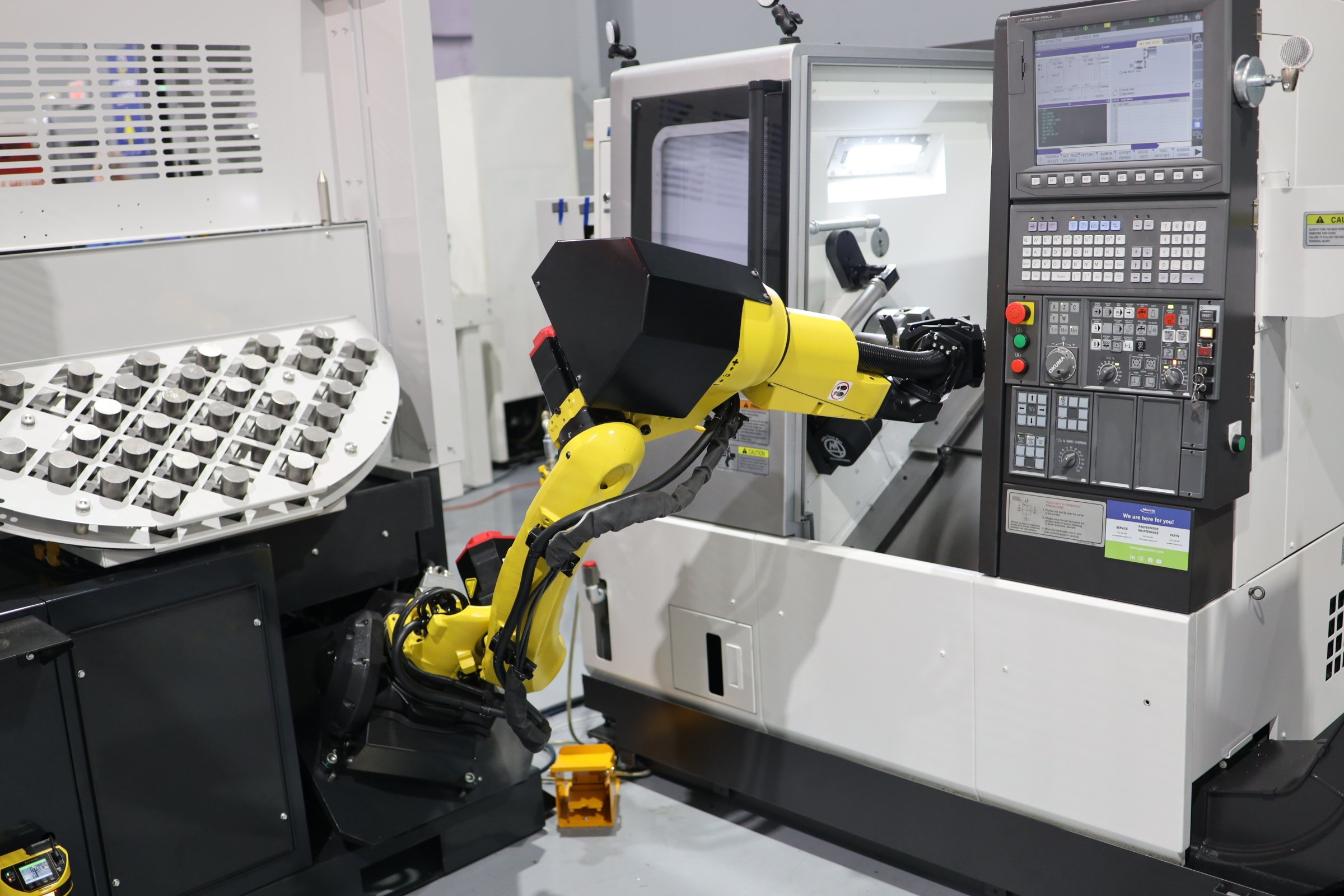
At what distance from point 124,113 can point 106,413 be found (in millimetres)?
768

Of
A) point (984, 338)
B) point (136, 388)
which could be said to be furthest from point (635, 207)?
point (136, 388)

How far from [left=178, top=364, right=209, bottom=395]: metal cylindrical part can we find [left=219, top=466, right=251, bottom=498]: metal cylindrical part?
28 cm

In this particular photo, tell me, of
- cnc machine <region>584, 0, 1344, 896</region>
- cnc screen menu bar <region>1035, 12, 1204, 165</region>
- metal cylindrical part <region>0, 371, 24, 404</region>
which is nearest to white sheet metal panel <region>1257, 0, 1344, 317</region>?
cnc machine <region>584, 0, 1344, 896</region>

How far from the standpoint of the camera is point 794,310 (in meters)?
2.06

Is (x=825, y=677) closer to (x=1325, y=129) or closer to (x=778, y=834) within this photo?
(x=778, y=834)

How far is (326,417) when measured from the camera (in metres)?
2.53

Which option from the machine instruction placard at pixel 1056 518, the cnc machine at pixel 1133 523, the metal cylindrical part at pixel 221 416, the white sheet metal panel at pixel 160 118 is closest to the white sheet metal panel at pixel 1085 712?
the cnc machine at pixel 1133 523

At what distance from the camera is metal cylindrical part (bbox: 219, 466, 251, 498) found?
7.47ft

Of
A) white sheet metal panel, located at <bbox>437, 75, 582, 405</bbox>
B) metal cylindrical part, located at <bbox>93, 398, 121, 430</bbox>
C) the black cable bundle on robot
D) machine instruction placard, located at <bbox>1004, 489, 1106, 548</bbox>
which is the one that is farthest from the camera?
white sheet metal panel, located at <bbox>437, 75, 582, 405</bbox>

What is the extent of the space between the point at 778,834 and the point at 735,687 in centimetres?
41

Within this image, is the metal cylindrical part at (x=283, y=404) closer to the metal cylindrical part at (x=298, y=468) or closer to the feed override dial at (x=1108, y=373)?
the metal cylindrical part at (x=298, y=468)

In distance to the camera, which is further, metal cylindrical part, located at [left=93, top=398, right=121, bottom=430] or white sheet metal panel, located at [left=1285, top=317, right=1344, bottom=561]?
metal cylindrical part, located at [left=93, top=398, right=121, bottom=430]

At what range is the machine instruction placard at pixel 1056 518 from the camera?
207cm

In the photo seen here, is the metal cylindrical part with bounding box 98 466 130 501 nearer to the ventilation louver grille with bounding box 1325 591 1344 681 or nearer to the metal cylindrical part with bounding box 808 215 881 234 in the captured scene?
the metal cylindrical part with bounding box 808 215 881 234
